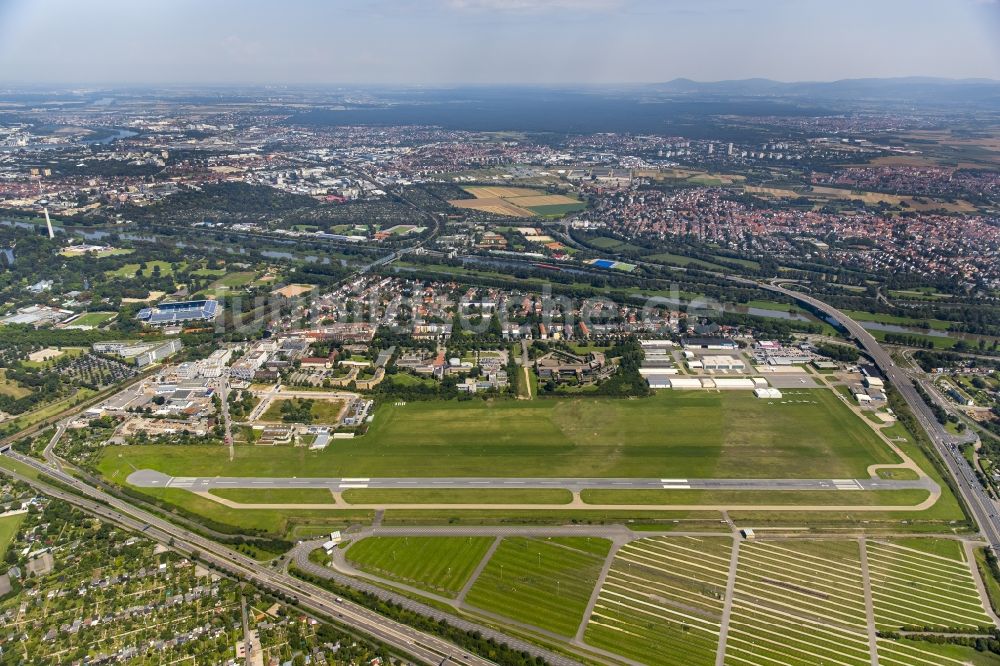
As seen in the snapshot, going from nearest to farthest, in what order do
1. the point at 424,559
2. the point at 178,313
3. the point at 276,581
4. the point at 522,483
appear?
the point at 276,581 → the point at 424,559 → the point at 522,483 → the point at 178,313

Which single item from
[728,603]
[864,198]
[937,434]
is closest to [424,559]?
[728,603]

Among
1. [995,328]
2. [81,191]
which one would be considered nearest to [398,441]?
[995,328]

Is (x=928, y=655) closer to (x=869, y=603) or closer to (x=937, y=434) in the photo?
(x=869, y=603)

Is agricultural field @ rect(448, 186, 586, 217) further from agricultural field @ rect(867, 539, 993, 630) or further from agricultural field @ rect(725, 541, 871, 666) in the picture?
agricultural field @ rect(867, 539, 993, 630)

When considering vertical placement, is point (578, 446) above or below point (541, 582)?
above

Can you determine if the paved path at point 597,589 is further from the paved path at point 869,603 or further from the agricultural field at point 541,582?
the paved path at point 869,603

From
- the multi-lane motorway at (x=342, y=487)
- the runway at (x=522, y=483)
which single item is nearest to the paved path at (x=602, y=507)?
the runway at (x=522, y=483)

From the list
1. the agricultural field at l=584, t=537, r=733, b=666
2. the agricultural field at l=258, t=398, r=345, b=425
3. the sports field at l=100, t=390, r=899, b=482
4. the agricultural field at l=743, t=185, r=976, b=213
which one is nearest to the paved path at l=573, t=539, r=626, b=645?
the agricultural field at l=584, t=537, r=733, b=666
